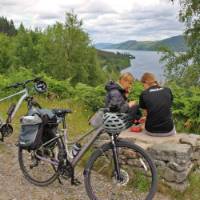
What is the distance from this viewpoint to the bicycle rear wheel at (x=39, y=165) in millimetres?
5865

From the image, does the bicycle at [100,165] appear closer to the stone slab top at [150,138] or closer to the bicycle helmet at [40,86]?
the stone slab top at [150,138]

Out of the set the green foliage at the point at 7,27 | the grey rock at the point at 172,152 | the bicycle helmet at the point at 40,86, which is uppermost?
the green foliage at the point at 7,27

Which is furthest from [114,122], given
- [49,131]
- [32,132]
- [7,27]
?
[7,27]

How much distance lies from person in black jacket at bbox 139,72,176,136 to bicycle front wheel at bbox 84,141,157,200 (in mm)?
987

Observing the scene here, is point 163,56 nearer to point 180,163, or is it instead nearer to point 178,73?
point 178,73

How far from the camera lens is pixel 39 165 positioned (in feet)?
20.7

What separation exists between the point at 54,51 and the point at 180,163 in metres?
43.2

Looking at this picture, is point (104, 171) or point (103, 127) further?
point (104, 171)

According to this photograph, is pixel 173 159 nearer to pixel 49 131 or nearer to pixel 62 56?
pixel 49 131

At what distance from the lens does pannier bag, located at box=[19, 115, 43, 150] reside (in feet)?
18.5

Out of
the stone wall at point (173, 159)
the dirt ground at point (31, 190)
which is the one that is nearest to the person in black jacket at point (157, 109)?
the stone wall at point (173, 159)

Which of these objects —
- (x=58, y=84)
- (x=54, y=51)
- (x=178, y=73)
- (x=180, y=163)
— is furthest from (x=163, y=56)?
(x=54, y=51)

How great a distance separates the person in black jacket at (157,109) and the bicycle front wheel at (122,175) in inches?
38.9

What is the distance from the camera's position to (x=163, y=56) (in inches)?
975
